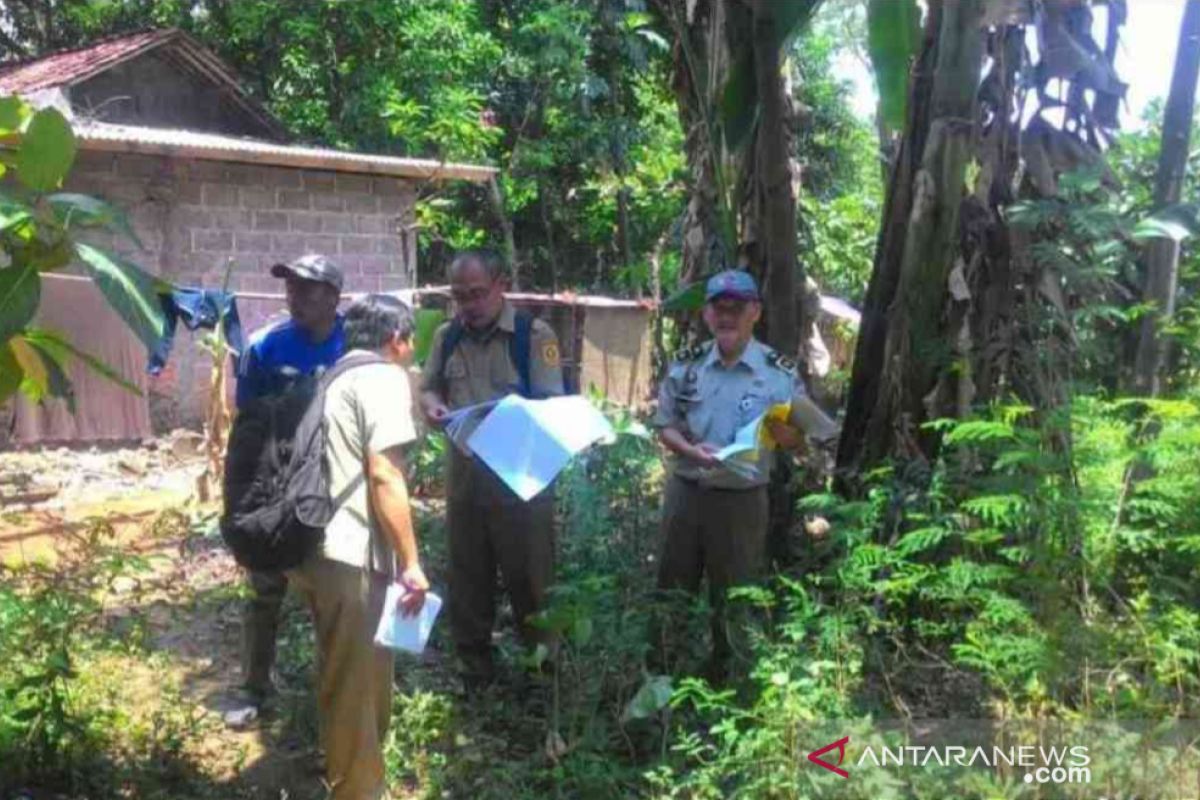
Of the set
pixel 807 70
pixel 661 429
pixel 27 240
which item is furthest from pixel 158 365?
pixel 807 70

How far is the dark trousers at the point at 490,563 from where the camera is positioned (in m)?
4.39

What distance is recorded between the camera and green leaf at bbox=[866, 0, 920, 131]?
13.3 ft

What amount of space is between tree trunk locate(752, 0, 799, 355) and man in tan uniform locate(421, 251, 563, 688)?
41.9 inches

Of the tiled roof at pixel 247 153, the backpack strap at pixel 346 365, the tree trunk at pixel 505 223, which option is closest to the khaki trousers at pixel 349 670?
the backpack strap at pixel 346 365

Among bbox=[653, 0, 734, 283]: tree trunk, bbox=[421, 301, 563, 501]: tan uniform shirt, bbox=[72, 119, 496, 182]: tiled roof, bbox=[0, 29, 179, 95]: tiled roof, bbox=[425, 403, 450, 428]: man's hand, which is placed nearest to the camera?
bbox=[425, 403, 450, 428]: man's hand

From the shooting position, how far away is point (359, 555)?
11.1 feet

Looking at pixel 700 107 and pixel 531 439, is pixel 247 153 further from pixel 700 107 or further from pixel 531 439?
pixel 531 439

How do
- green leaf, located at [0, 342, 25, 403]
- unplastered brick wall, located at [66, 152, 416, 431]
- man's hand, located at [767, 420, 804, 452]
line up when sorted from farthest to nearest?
unplastered brick wall, located at [66, 152, 416, 431] → man's hand, located at [767, 420, 804, 452] → green leaf, located at [0, 342, 25, 403]

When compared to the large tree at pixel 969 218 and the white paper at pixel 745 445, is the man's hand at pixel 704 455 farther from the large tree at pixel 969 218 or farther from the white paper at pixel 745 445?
the large tree at pixel 969 218

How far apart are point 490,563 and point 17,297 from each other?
2.32m

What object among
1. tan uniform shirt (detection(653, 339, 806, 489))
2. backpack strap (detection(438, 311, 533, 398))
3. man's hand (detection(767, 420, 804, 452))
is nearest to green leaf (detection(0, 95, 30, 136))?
backpack strap (detection(438, 311, 533, 398))

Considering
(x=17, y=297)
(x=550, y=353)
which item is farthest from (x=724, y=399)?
(x=17, y=297)

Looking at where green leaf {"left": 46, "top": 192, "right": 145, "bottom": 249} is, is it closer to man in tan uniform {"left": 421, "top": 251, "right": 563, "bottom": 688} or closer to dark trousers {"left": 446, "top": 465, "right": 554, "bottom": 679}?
man in tan uniform {"left": 421, "top": 251, "right": 563, "bottom": 688}

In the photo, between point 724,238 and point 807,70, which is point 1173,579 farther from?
point 807,70
